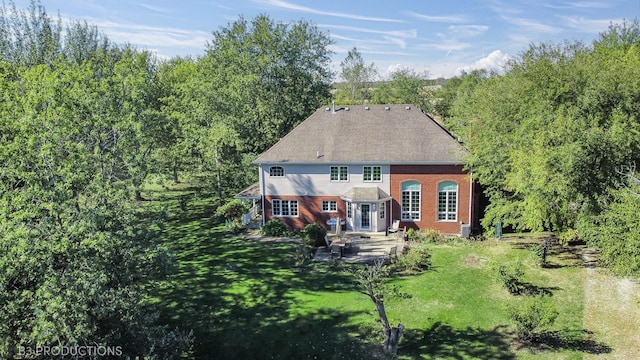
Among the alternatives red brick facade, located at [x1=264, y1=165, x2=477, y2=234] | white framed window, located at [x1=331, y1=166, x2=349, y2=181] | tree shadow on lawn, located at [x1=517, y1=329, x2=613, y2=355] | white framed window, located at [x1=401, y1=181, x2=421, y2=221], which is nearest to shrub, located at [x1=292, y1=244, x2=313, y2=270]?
red brick facade, located at [x1=264, y1=165, x2=477, y2=234]

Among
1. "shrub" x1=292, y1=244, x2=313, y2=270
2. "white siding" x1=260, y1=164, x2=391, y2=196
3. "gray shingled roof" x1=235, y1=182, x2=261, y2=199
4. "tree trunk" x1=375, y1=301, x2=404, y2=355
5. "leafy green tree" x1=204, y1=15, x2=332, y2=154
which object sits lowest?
"tree trunk" x1=375, y1=301, x2=404, y2=355

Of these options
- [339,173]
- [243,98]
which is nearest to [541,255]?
[339,173]

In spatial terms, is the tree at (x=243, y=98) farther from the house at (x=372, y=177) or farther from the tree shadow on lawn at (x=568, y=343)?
the tree shadow on lawn at (x=568, y=343)

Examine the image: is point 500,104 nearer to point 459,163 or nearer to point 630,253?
point 459,163

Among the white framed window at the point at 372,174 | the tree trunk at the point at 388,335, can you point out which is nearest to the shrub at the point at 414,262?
the white framed window at the point at 372,174

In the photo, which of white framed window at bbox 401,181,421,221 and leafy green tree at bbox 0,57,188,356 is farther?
white framed window at bbox 401,181,421,221

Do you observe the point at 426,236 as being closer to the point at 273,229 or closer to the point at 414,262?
the point at 414,262

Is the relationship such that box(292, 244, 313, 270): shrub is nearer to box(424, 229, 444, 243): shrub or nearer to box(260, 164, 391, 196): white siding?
box(260, 164, 391, 196): white siding
